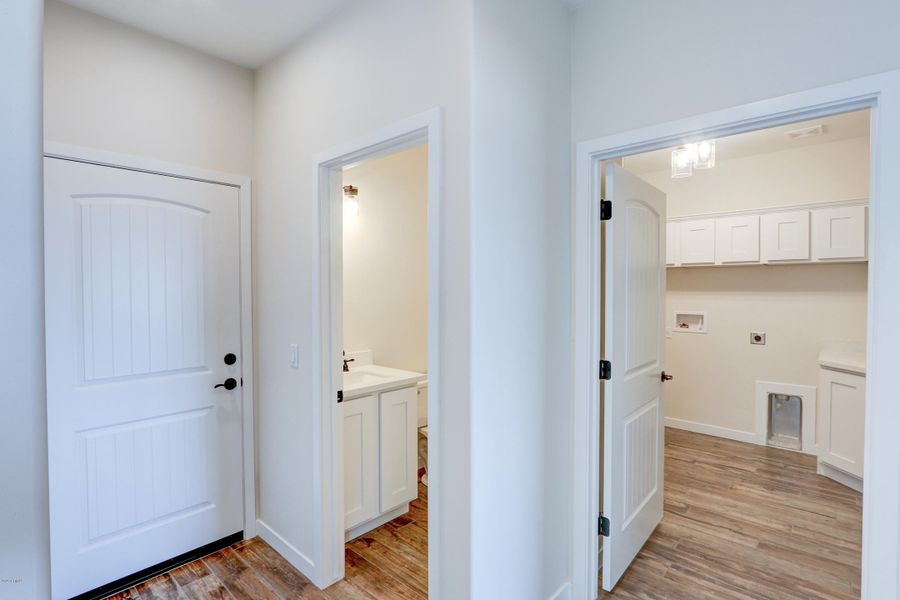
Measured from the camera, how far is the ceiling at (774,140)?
3.18 meters

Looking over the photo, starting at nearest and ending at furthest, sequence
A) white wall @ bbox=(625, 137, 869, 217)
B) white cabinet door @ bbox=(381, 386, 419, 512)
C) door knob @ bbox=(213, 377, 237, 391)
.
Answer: door knob @ bbox=(213, 377, 237, 391) → white cabinet door @ bbox=(381, 386, 419, 512) → white wall @ bbox=(625, 137, 869, 217)

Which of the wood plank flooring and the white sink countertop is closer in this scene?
the wood plank flooring

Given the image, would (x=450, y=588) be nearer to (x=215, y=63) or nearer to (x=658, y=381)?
(x=658, y=381)

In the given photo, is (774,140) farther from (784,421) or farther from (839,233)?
(784,421)

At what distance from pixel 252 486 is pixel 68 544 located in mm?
799

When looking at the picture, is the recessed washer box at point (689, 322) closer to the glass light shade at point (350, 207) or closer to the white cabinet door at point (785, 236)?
the white cabinet door at point (785, 236)

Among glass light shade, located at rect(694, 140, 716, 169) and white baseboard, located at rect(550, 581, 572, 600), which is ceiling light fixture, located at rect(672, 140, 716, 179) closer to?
glass light shade, located at rect(694, 140, 716, 169)

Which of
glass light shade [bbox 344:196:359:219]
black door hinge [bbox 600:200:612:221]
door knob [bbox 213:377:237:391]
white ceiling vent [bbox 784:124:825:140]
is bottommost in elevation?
door knob [bbox 213:377:237:391]

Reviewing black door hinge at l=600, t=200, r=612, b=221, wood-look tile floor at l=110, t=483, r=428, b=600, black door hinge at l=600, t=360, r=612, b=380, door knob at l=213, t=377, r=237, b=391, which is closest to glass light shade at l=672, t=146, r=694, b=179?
black door hinge at l=600, t=200, r=612, b=221

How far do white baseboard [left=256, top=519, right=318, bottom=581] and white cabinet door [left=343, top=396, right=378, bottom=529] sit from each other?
0.27 m

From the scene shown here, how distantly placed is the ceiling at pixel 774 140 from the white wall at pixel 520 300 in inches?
60.3

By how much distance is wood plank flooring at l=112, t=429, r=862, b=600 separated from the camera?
6.77ft

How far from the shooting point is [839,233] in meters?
3.53

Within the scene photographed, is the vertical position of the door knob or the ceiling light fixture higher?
the ceiling light fixture
